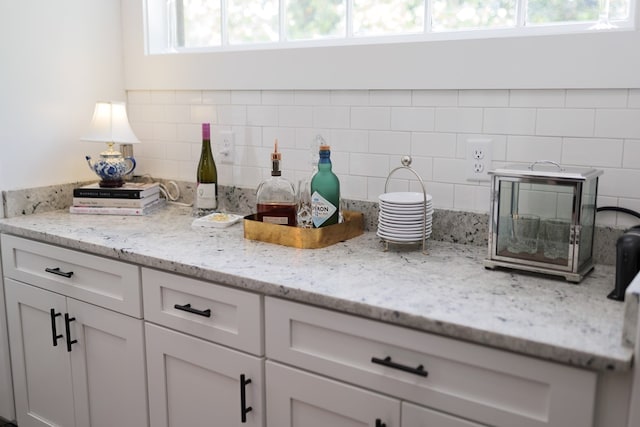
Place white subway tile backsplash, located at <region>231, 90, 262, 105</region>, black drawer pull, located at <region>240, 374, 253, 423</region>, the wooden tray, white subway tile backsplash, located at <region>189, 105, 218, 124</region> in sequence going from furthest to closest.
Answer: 1. white subway tile backsplash, located at <region>189, 105, 218, 124</region>
2. white subway tile backsplash, located at <region>231, 90, 262, 105</region>
3. the wooden tray
4. black drawer pull, located at <region>240, 374, 253, 423</region>

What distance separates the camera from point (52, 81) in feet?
7.97

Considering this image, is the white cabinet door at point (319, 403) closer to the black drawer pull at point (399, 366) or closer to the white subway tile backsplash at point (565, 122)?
the black drawer pull at point (399, 366)

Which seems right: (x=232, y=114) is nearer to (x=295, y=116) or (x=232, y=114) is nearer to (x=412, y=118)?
(x=295, y=116)

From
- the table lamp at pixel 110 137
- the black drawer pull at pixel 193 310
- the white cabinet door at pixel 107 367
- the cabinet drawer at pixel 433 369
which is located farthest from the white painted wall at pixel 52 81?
the cabinet drawer at pixel 433 369

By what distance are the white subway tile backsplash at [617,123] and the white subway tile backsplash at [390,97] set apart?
569 mm

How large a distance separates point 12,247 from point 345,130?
4.11 ft

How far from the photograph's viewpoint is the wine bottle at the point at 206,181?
2.35m

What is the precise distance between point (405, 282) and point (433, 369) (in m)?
0.26

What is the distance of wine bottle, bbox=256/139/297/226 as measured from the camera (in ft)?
6.57

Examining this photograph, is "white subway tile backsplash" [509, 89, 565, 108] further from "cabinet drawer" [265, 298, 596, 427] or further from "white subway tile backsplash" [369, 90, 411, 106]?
"cabinet drawer" [265, 298, 596, 427]

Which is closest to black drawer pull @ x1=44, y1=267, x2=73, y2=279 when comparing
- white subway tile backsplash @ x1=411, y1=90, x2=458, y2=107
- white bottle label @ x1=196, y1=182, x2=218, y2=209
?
white bottle label @ x1=196, y1=182, x2=218, y2=209

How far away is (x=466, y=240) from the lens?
191 cm

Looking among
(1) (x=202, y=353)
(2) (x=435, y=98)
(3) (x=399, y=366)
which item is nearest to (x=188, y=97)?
(2) (x=435, y=98)

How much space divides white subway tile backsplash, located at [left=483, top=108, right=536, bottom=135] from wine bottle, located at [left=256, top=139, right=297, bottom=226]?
25.6 inches
